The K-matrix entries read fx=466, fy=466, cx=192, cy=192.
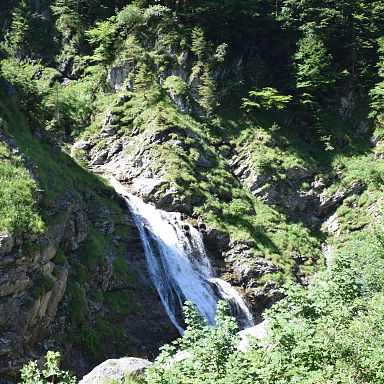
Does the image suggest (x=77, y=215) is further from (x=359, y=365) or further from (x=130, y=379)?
(x=359, y=365)

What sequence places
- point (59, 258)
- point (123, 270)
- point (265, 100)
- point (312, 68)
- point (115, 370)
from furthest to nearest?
point (312, 68), point (265, 100), point (123, 270), point (59, 258), point (115, 370)

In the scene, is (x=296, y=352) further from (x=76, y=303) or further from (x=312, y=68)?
(x=312, y=68)

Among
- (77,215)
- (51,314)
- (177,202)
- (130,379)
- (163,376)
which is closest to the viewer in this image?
(163,376)

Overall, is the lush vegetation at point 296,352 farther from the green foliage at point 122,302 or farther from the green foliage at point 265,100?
the green foliage at point 265,100

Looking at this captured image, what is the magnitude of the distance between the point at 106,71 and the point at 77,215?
849 inches

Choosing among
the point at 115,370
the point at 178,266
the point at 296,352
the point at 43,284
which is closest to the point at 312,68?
the point at 178,266

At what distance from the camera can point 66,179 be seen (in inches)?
813

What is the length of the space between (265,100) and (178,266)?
19467mm

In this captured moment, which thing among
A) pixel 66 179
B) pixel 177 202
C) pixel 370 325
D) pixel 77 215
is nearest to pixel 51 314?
pixel 77 215

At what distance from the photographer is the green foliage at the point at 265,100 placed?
1476 inches

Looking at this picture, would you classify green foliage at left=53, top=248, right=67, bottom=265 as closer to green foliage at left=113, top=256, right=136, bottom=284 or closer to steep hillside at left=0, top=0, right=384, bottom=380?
steep hillside at left=0, top=0, right=384, bottom=380

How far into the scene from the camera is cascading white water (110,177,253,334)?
23062mm

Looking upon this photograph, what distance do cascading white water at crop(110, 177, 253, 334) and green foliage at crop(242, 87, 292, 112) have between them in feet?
45.7

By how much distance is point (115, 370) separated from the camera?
10227mm
